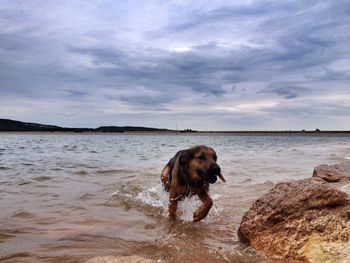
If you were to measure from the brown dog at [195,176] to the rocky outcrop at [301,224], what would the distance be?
127 centimetres

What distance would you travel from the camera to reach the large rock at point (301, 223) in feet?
16.2

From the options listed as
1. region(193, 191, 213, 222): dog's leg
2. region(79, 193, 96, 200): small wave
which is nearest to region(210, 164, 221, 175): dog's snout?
region(193, 191, 213, 222): dog's leg

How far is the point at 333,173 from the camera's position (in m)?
12.4

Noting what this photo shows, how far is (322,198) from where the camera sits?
5504 mm

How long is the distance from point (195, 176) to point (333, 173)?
6.66 metres

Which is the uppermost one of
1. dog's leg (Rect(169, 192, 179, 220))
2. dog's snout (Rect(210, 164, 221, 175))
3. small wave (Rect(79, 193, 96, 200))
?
dog's snout (Rect(210, 164, 221, 175))

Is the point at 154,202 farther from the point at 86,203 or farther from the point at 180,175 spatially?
the point at 180,175

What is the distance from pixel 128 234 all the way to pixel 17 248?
5.67ft

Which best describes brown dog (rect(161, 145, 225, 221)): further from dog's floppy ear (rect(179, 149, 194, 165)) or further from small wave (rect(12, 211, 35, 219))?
small wave (rect(12, 211, 35, 219))

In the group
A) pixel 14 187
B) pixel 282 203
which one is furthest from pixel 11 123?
pixel 282 203

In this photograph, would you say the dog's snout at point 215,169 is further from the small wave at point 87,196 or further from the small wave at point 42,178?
the small wave at point 42,178

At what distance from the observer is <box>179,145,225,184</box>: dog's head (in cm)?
706

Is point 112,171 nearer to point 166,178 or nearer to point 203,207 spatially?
point 166,178

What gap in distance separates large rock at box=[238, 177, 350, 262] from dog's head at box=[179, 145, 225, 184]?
117 cm
